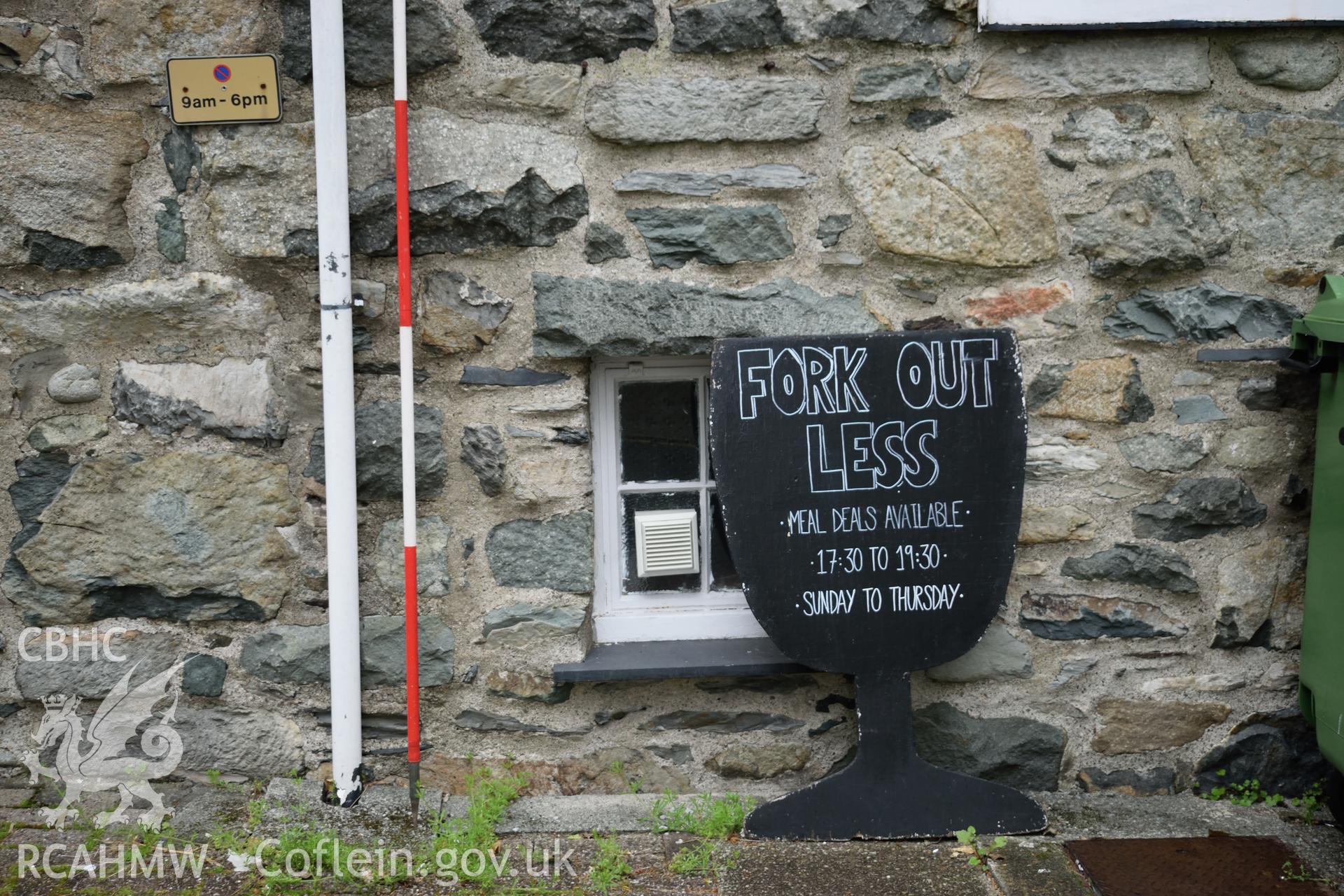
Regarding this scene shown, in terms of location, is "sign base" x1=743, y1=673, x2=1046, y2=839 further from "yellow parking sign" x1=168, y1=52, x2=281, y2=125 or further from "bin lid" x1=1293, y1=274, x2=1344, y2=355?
"yellow parking sign" x1=168, y1=52, x2=281, y2=125

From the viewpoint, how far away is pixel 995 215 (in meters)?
2.55

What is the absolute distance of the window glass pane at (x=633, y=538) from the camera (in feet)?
9.31

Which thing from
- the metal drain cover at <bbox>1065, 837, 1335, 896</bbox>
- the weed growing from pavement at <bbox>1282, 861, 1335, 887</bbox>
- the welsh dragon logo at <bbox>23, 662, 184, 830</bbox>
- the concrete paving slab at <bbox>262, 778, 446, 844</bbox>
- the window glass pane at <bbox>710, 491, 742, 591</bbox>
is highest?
the window glass pane at <bbox>710, 491, 742, 591</bbox>

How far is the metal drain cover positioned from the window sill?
804mm

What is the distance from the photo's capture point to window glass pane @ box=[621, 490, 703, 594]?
2838 mm

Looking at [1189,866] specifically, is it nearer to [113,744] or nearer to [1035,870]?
[1035,870]

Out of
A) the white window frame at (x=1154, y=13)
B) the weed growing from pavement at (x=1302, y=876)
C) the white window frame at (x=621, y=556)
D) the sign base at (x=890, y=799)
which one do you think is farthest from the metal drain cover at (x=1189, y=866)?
the white window frame at (x=1154, y=13)

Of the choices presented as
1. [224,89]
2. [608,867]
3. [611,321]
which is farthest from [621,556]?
[224,89]

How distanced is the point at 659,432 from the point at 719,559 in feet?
1.28

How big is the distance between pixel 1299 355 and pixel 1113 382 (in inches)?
17.8

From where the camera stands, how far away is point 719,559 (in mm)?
2867

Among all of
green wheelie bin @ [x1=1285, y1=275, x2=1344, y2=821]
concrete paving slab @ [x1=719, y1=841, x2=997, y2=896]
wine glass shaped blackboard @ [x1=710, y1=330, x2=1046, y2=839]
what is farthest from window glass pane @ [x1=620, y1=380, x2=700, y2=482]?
green wheelie bin @ [x1=1285, y1=275, x2=1344, y2=821]

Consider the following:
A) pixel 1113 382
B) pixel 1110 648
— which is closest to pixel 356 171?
pixel 1113 382

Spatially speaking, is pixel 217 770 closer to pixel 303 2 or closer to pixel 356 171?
pixel 356 171
